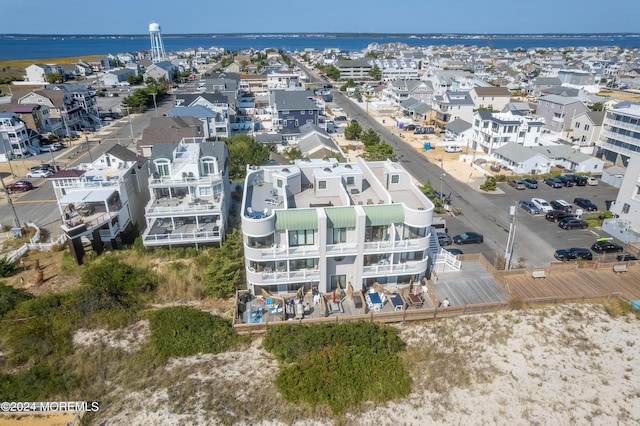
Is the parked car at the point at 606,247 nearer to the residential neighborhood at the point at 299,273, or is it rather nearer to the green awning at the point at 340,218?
the residential neighborhood at the point at 299,273

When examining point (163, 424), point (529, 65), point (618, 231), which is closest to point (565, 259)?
point (618, 231)

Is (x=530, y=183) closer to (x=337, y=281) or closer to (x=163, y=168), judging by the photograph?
(x=337, y=281)

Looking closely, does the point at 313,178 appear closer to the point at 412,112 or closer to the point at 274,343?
the point at 274,343

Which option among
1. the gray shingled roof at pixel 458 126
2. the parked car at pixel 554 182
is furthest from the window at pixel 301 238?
the gray shingled roof at pixel 458 126

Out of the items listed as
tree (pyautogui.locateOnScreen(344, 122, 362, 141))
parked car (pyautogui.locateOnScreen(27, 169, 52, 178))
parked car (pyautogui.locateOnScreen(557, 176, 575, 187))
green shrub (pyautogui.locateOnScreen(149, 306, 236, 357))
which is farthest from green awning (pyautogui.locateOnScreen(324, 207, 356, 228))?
tree (pyautogui.locateOnScreen(344, 122, 362, 141))

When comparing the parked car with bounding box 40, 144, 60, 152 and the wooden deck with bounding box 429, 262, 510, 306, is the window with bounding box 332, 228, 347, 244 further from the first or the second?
the parked car with bounding box 40, 144, 60, 152

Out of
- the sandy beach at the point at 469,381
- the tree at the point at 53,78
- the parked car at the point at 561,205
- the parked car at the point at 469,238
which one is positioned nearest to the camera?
the sandy beach at the point at 469,381
